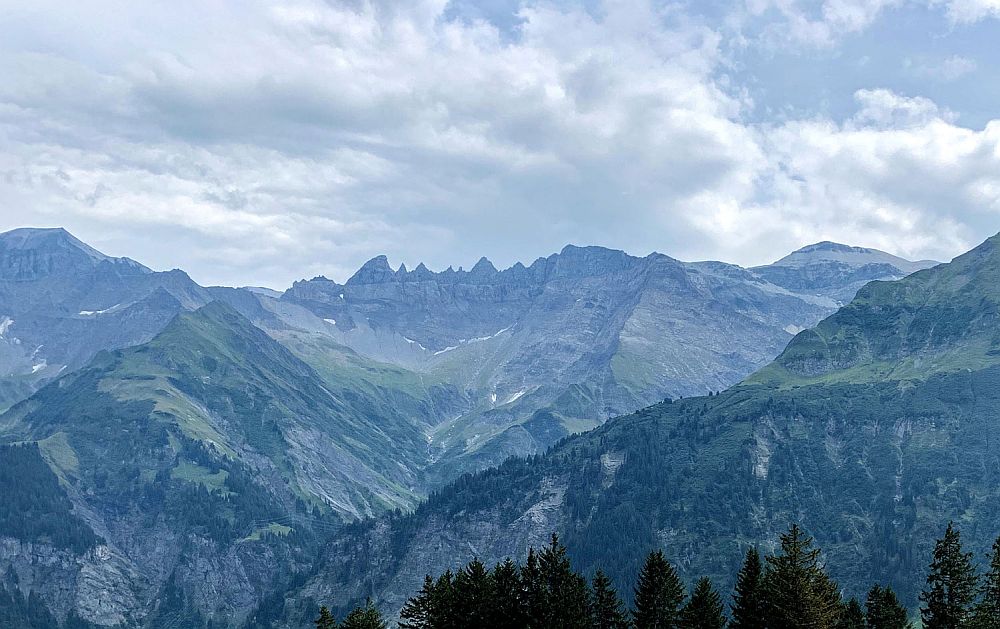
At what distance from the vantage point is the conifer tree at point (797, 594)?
8000 cm

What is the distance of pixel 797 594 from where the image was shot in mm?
80500

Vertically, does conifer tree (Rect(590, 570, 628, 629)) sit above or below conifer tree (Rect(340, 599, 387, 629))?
above

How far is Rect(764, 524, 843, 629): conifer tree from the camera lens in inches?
3150

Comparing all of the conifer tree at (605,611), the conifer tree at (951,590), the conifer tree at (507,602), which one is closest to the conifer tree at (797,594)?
the conifer tree at (951,590)

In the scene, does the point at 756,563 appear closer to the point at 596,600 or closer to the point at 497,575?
the point at 596,600

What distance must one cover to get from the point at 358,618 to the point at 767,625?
3745 centimetres

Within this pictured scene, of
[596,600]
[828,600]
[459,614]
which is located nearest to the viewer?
[828,600]

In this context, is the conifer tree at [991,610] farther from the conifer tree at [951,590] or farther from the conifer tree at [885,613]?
the conifer tree at [885,613]

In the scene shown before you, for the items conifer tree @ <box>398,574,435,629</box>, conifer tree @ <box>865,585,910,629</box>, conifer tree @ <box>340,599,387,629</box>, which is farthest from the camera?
conifer tree @ <box>865,585,910,629</box>

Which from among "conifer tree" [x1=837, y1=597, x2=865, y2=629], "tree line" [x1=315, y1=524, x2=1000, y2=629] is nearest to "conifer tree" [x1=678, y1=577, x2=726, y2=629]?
"tree line" [x1=315, y1=524, x2=1000, y2=629]

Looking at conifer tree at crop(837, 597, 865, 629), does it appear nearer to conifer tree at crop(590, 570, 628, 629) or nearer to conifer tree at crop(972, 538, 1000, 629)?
conifer tree at crop(972, 538, 1000, 629)

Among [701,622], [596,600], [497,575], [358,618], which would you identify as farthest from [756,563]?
[358,618]

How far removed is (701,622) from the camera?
92812 mm

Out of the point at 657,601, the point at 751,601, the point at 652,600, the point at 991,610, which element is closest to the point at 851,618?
the point at 991,610
